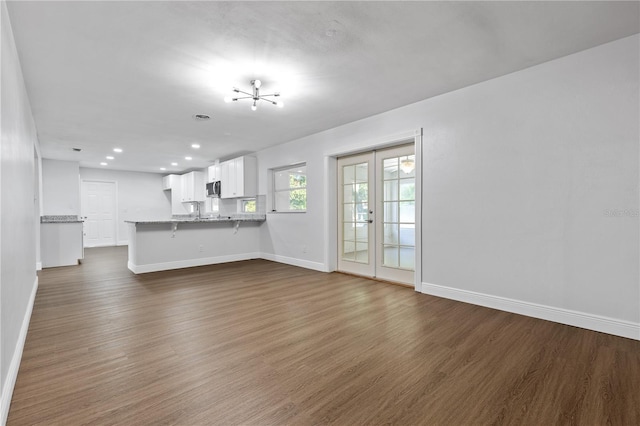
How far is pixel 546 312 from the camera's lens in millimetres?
2902

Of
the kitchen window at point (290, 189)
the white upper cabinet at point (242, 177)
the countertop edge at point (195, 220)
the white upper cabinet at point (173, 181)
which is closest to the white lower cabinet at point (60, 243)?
the countertop edge at point (195, 220)

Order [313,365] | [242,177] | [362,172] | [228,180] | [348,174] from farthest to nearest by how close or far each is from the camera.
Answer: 1. [228,180]
2. [242,177]
3. [348,174]
4. [362,172]
5. [313,365]

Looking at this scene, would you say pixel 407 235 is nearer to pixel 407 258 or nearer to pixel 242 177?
pixel 407 258

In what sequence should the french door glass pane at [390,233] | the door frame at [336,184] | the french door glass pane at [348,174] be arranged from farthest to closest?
the french door glass pane at [348,174] < the french door glass pane at [390,233] < the door frame at [336,184]

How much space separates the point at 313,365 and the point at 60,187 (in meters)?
8.79

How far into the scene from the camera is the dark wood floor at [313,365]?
159cm

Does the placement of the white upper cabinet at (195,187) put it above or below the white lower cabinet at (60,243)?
above

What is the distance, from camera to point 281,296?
375cm

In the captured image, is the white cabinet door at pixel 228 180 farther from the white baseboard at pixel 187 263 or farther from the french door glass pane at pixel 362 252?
the french door glass pane at pixel 362 252

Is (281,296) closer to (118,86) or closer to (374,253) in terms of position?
(374,253)

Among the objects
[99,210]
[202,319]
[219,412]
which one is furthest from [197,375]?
[99,210]

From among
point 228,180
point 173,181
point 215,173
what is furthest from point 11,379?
point 173,181

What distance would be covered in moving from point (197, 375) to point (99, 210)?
31.4 feet

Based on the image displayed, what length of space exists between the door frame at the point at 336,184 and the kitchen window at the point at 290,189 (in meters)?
0.74
